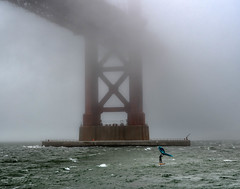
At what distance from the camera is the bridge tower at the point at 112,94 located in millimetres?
65750

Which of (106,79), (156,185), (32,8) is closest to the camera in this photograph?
(156,185)

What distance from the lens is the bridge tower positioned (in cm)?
6575

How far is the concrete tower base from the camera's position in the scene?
212 feet

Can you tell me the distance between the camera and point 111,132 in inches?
2618

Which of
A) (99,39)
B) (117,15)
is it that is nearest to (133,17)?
(117,15)

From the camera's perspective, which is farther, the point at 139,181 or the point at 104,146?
the point at 104,146

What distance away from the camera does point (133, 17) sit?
6981cm

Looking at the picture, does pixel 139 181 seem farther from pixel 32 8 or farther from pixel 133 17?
pixel 133 17

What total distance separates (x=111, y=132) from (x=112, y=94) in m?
7.73

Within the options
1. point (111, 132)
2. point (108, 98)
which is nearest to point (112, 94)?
point (108, 98)

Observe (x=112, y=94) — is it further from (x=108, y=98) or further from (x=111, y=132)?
(x=111, y=132)

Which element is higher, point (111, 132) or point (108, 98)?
point (108, 98)

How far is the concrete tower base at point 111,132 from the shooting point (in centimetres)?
6469

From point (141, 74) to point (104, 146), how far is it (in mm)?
15078
